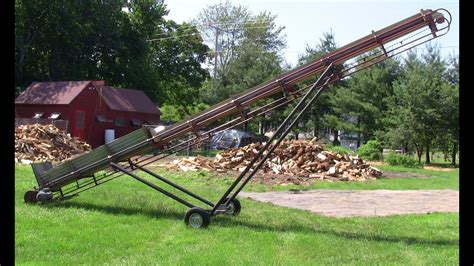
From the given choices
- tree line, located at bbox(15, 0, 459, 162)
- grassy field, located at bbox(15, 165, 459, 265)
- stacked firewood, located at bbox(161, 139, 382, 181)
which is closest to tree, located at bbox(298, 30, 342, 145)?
tree line, located at bbox(15, 0, 459, 162)

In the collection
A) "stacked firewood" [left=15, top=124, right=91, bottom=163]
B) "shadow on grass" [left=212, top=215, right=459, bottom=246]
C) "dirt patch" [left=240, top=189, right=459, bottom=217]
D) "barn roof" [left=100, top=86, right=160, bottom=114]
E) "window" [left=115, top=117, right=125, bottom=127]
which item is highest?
"barn roof" [left=100, top=86, right=160, bottom=114]

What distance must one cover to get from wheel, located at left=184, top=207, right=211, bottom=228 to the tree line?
3040 cm

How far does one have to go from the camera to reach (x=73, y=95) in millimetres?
36344

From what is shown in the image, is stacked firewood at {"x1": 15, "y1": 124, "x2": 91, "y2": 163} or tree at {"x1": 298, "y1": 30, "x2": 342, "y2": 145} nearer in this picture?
stacked firewood at {"x1": 15, "y1": 124, "x2": 91, "y2": 163}

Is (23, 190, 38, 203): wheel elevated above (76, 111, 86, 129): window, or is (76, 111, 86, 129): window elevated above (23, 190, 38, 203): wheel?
(76, 111, 86, 129): window

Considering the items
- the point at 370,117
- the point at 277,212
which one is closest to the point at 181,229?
the point at 277,212

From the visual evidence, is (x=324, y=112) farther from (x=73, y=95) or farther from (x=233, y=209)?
(x=233, y=209)

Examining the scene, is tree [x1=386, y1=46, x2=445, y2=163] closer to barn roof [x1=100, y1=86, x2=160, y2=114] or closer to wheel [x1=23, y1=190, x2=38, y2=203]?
barn roof [x1=100, y1=86, x2=160, y2=114]

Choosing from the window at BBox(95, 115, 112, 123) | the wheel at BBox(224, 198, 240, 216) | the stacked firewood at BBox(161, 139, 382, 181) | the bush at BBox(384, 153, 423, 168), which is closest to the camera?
the wheel at BBox(224, 198, 240, 216)

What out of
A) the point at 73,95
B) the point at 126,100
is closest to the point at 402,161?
the point at 126,100

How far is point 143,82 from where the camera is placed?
160 ft

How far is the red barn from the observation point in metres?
36.2

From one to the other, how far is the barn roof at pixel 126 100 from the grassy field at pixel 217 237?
95.1 ft
